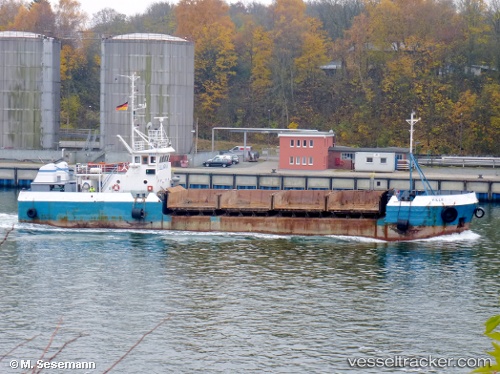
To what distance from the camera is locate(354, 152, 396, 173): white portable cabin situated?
2697 inches

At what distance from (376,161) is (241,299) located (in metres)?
39.4

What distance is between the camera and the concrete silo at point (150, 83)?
7294 cm

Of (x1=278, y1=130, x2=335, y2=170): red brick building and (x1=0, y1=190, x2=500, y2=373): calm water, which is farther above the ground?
(x1=278, y1=130, x2=335, y2=170): red brick building

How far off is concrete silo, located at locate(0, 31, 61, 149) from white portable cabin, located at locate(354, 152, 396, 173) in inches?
1076

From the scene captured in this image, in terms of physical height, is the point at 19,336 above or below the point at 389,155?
below

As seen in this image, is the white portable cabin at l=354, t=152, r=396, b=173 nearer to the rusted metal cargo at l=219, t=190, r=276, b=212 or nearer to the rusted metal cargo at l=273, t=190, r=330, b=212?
the rusted metal cargo at l=273, t=190, r=330, b=212

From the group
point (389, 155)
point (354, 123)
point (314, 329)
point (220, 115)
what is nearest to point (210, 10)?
point (220, 115)

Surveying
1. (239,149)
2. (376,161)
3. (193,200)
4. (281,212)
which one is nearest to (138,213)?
(193,200)

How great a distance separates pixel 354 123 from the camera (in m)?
86.4

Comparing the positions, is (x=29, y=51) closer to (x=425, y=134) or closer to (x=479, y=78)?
(x=425, y=134)

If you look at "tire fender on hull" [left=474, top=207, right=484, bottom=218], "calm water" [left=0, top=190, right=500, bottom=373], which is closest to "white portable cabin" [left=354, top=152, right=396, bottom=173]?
"tire fender on hull" [left=474, top=207, right=484, bottom=218]

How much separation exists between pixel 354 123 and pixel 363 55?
9027 millimetres

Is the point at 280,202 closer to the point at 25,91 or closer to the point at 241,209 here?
the point at 241,209

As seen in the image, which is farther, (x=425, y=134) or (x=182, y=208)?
(x=425, y=134)
